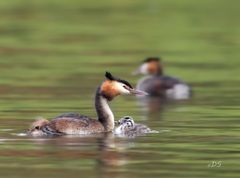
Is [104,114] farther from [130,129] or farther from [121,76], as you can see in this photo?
[121,76]

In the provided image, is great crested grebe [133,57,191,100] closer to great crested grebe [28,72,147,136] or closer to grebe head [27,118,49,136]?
great crested grebe [28,72,147,136]

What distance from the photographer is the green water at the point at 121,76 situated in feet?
50.3

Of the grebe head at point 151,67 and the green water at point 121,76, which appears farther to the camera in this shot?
the grebe head at point 151,67

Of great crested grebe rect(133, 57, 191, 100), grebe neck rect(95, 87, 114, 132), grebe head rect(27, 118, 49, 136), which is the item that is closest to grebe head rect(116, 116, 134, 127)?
grebe neck rect(95, 87, 114, 132)

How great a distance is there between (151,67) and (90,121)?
24.5 ft

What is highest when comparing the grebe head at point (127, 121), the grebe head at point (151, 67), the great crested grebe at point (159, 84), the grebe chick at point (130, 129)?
the grebe head at point (151, 67)

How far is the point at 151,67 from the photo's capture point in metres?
25.1

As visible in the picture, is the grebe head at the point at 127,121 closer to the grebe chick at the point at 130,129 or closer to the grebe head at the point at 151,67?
the grebe chick at the point at 130,129

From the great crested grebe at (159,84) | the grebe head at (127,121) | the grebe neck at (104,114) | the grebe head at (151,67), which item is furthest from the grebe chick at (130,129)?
the grebe head at (151,67)

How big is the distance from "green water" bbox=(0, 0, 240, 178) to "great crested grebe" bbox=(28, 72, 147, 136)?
0.25m

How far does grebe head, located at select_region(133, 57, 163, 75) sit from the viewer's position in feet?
82.3

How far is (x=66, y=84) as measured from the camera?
24172mm

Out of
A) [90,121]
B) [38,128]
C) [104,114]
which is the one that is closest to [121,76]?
[104,114]

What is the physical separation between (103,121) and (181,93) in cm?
500
